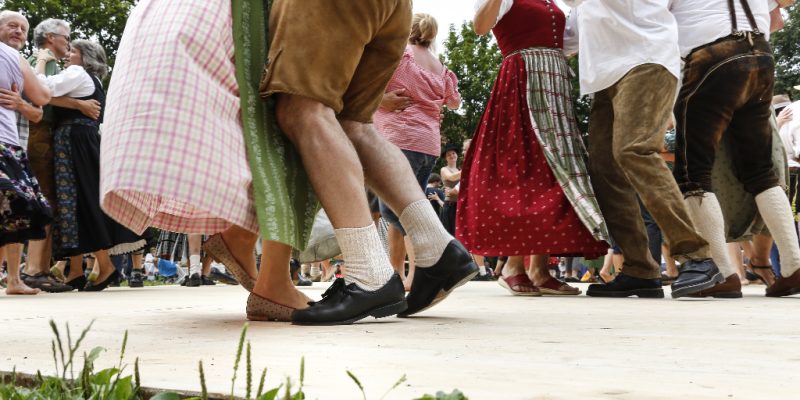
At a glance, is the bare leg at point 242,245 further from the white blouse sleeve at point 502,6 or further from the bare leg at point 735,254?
the bare leg at point 735,254

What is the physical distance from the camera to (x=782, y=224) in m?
3.75

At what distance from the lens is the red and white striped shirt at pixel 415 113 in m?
5.02

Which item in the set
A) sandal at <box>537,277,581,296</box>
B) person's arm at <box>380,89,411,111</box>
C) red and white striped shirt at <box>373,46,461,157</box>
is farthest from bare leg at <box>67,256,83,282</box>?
sandal at <box>537,277,581,296</box>

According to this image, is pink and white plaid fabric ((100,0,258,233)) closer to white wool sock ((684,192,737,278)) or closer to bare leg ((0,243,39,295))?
white wool sock ((684,192,737,278))

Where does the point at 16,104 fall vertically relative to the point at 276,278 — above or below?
above

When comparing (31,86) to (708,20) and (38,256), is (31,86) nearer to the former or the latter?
(38,256)

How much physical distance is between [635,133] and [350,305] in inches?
74.9

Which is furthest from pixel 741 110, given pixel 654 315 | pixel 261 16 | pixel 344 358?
pixel 344 358

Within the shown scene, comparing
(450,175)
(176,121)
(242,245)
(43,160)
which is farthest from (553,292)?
(450,175)

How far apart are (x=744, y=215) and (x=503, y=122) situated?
136 cm

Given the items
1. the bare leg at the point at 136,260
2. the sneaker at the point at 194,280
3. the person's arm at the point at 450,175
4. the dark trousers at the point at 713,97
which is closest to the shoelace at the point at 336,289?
the dark trousers at the point at 713,97

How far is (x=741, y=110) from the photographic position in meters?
3.83

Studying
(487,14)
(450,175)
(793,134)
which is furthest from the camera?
(450,175)

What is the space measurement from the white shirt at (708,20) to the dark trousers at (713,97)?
1.6 inches
